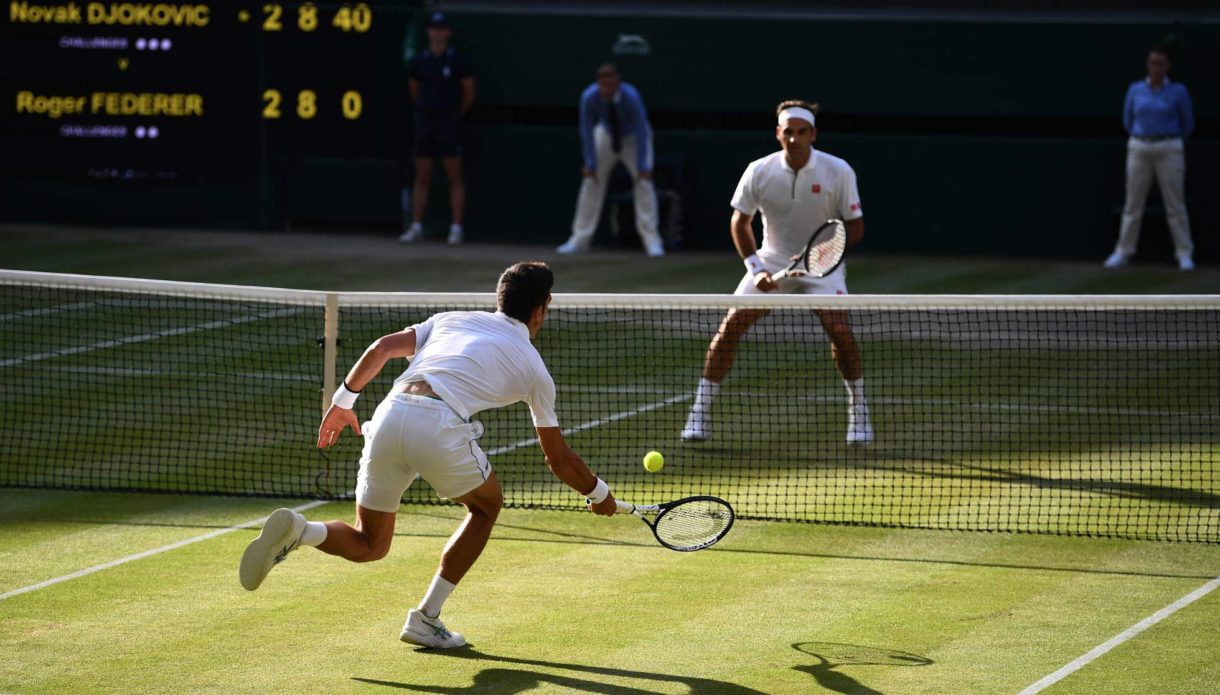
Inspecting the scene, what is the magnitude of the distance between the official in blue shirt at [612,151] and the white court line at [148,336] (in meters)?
4.68

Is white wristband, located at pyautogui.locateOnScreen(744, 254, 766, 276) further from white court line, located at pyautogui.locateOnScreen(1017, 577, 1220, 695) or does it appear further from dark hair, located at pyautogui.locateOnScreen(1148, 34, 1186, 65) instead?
dark hair, located at pyautogui.locateOnScreen(1148, 34, 1186, 65)

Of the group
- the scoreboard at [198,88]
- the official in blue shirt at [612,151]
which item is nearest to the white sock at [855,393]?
the official in blue shirt at [612,151]

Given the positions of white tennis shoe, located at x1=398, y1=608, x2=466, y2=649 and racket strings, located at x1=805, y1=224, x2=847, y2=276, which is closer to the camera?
white tennis shoe, located at x1=398, y1=608, x2=466, y2=649

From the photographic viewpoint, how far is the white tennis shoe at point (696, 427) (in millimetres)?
11734

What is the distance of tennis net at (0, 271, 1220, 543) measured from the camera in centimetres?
1029

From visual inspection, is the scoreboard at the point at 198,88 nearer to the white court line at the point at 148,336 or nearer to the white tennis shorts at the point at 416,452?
the white court line at the point at 148,336

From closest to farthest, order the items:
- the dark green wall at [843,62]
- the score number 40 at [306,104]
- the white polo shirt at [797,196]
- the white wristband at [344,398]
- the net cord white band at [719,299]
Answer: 1. the white wristband at [344,398]
2. the net cord white band at [719,299]
3. the white polo shirt at [797,196]
4. the dark green wall at [843,62]
5. the score number 40 at [306,104]

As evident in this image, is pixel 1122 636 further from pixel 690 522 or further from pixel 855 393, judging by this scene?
pixel 855 393

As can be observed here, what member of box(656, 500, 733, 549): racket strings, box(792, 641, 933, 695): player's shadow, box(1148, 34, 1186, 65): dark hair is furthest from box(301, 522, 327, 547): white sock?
box(1148, 34, 1186, 65): dark hair

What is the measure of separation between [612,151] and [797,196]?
8775 mm

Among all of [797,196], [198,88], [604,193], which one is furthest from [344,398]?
[198,88]

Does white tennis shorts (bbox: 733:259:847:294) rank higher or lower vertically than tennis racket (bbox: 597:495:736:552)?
higher

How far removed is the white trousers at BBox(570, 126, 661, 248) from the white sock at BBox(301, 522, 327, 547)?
43.0ft

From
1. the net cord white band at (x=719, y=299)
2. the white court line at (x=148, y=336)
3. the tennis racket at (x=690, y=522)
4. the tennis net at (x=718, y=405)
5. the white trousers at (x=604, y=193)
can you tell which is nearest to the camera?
the tennis racket at (x=690, y=522)
